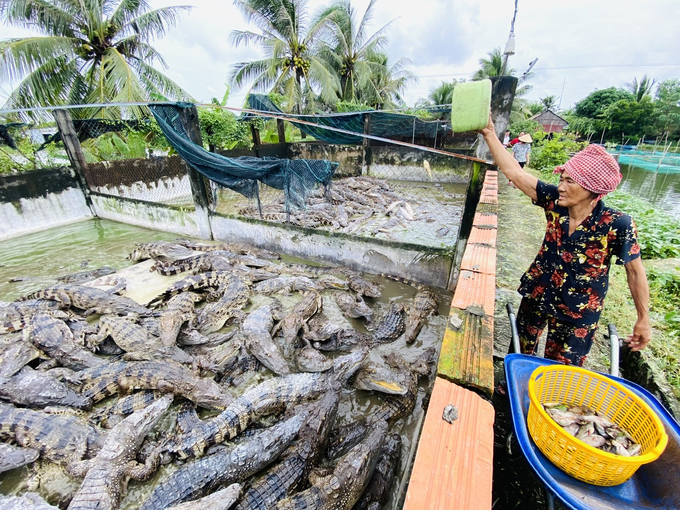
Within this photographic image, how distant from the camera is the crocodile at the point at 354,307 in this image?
353 cm

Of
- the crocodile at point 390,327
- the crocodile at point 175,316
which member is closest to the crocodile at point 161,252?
the crocodile at point 175,316

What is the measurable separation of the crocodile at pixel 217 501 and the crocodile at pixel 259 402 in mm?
429

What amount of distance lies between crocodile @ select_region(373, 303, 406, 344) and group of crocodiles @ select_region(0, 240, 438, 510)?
0.7 inches

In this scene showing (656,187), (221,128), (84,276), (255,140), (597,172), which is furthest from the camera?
(656,187)

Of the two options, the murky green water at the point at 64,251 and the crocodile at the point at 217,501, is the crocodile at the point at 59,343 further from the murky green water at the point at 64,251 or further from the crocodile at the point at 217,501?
the crocodile at the point at 217,501

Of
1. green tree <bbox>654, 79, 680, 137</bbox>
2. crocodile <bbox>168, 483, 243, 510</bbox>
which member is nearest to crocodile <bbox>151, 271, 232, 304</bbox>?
crocodile <bbox>168, 483, 243, 510</bbox>

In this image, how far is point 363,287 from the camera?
4008 millimetres

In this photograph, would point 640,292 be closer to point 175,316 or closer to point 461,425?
point 461,425

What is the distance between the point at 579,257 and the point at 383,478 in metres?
1.86

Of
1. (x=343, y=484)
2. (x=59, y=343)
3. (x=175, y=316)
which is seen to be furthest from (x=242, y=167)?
(x=343, y=484)

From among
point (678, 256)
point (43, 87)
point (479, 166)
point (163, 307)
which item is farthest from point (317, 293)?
point (43, 87)

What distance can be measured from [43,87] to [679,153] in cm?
3924

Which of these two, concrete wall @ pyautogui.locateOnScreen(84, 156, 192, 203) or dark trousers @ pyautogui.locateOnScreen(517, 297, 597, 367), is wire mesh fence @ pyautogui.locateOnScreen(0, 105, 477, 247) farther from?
dark trousers @ pyautogui.locateOnScreen(517, 297, 597, 367)

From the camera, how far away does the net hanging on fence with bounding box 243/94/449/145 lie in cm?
849
